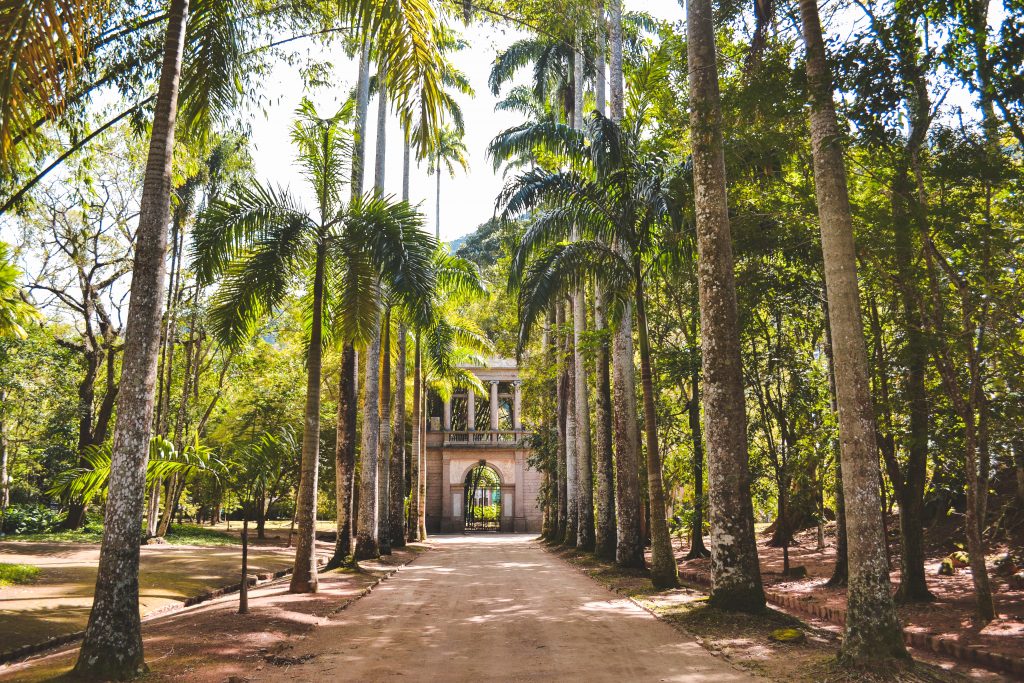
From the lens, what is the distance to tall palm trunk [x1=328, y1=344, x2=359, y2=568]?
1455cm

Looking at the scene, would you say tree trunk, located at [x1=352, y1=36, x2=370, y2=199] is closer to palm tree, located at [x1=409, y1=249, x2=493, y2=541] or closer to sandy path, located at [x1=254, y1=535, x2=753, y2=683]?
palm tree, located at [x1=409, y1=249, x2=493, y2=541]

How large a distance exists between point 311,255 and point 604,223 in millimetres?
5610

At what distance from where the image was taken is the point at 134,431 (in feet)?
20.1

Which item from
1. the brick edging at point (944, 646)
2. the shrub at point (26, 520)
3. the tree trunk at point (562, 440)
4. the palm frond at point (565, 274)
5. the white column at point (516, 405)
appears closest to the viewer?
the brick edging at point (944, 646)

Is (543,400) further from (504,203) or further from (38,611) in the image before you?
(38,611)

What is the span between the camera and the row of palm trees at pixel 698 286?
6422 mm

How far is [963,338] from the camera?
28.2ft

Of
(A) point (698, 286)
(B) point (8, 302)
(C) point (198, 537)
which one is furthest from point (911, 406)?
(C) point (198, 537)

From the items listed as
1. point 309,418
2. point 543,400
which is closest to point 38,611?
point 309,418

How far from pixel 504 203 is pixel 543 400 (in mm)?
12971

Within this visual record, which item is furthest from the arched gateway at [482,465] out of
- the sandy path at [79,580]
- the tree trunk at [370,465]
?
the tree trunk at [370,465]

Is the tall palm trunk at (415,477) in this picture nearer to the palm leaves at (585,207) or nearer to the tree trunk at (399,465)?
the tree trunk at (399,465)

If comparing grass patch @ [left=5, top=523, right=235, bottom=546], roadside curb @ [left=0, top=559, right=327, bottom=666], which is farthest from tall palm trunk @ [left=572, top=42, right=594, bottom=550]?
grass patch @ [left=5, top=523, right=235, bottom=546]

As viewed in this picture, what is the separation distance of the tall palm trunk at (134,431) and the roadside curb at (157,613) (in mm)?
2646
